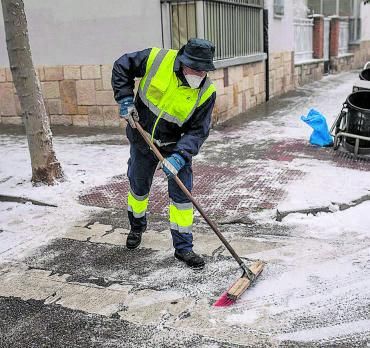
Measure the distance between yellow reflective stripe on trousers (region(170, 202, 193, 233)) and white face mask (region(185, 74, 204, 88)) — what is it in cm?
87

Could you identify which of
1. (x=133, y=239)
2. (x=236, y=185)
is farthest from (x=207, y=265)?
(x=236, y=185)

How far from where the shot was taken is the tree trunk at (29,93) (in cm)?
A: 506

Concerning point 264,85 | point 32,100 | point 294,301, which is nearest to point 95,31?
point 32,100

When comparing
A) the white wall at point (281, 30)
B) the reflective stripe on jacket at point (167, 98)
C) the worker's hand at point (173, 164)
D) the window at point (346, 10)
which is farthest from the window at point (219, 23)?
the window at point (346, 10)

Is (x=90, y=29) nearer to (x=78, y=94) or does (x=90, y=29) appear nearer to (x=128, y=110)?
(x=78, y=94)

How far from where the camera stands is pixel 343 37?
18.8 m

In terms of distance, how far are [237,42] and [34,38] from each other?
12.0 feet

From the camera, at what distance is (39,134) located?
17.5ft

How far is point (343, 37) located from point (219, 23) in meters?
12.1

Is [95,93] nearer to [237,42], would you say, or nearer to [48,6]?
[48,6]

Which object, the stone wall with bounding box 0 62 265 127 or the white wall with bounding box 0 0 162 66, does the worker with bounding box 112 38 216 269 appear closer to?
the white wall with bounding box 0 0 162 66

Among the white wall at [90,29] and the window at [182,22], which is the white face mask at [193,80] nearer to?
the white wall at [90,29]

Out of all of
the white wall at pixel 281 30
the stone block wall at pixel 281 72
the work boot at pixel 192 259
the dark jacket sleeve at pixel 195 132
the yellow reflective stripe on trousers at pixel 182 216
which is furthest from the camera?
the stone block wall at pixel 281 72

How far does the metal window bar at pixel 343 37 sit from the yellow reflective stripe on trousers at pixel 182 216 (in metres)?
16.4
